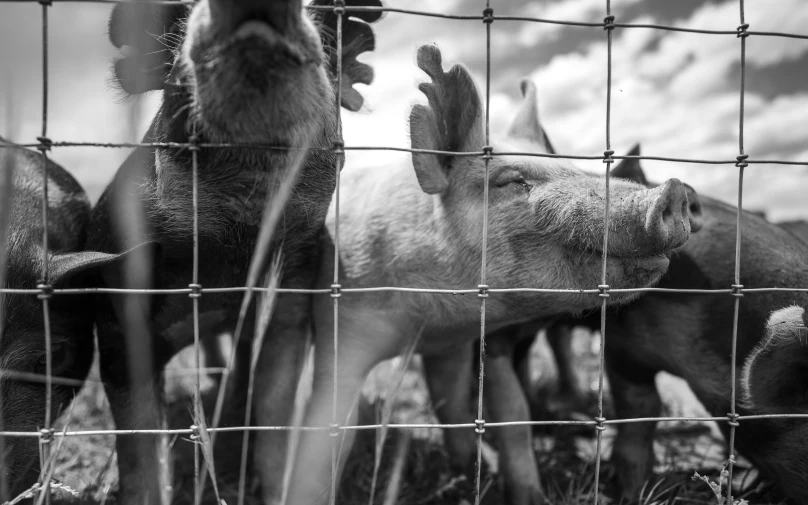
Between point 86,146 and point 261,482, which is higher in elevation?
point 86,146

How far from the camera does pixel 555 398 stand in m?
4.58

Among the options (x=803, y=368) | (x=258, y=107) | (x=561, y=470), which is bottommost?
(x=561, y=470)

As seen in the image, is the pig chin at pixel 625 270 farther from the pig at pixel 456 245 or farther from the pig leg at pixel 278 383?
the pig leg at pixel 278 383

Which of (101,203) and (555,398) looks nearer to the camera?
(101,203)

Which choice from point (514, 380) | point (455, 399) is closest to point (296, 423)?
point (514, 380)

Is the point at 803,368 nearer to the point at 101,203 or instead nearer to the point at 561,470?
the point at 561,470

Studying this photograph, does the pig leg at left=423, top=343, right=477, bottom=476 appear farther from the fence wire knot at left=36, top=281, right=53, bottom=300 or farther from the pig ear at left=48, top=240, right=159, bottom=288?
the fence wire knot at left=36, top=281, right=53, bottom=300

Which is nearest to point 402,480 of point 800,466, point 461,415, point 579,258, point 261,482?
point 461,415

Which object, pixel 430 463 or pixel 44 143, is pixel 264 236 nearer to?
pixel 44 143

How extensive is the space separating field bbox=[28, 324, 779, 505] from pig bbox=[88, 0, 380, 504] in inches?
11.6

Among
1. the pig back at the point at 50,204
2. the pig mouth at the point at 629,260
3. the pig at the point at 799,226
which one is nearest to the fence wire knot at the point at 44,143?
the pig back at the point at 50,204

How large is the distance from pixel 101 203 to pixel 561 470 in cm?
240

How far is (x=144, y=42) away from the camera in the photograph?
2205mm

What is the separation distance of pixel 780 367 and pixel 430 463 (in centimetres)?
168
